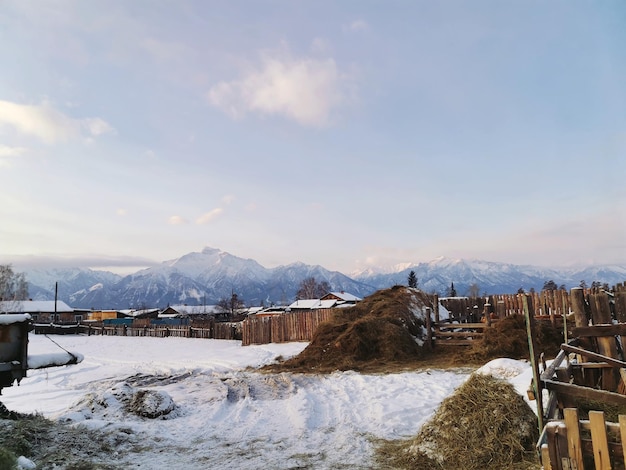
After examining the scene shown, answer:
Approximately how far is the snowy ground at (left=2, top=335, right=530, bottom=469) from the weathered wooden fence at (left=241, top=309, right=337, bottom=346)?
414 inches

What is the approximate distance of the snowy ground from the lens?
681 cm

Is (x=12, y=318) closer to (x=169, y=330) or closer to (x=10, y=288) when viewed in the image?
A: (x=169, y=330)

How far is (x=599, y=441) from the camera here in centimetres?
374

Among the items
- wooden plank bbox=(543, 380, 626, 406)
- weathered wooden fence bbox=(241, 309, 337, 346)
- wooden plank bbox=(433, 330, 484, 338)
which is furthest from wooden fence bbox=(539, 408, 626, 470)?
weathered wooden fence bbox=(241, 309, 337, 346)

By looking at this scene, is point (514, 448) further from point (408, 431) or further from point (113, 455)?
point (113, 455)

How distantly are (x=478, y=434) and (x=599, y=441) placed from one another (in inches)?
84.2

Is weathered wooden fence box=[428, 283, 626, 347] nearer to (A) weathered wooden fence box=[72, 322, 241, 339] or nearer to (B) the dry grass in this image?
(B) the dry grass

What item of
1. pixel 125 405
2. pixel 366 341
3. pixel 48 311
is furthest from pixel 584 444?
pixel 48 311

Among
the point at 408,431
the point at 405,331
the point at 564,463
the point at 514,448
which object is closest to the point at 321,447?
the point at 408,431

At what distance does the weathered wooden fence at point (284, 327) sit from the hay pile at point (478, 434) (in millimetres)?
18564

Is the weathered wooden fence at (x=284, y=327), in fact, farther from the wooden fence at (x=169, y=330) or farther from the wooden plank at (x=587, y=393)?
the wooden plank at (x=587, y=393)

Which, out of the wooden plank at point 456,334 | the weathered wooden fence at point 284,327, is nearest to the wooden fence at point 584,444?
the wooden plank at point 456,334

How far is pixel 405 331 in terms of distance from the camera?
1845 centimetres

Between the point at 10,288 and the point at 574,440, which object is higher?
the point at 10,288
